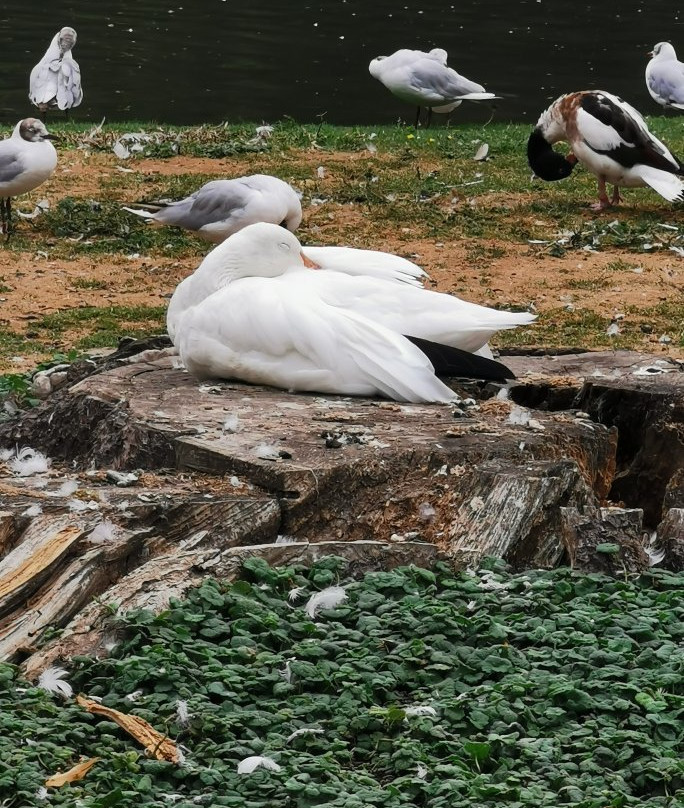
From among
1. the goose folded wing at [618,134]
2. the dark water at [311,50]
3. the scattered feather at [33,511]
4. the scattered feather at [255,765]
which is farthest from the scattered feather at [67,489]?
the dark water at [311,50]

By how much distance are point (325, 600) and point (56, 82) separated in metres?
12.4

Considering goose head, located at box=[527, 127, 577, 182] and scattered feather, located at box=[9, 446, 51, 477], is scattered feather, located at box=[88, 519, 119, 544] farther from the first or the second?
goose head, located at box=[527, 127, 577, 182]

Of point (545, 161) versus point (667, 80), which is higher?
point (667, 80)

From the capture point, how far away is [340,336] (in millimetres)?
4801

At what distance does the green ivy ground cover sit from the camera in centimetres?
304

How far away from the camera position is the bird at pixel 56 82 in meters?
15.1

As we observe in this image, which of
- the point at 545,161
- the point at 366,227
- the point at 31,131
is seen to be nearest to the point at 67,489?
the point at 366,227

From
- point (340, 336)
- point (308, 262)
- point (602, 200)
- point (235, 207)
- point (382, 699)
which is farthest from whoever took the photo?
point (602, 200)

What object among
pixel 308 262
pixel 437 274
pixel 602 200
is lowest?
pixel 437 274

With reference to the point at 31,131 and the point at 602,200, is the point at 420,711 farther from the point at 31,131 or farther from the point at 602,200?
the point at 602,200

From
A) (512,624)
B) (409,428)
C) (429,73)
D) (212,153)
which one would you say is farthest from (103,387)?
(429,73)

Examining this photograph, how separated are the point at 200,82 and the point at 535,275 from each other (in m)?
12.4

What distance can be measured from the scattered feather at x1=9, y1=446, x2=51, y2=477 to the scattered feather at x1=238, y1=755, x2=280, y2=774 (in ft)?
5.52

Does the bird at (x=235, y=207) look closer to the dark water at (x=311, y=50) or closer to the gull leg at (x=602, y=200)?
the gull leg at (x=602, y=200)
